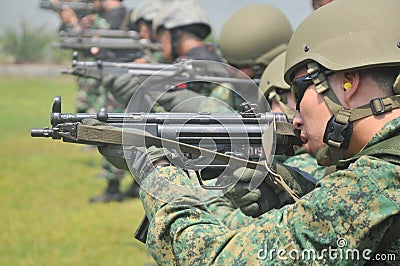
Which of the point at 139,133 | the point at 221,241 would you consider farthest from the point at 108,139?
the point at 221,241

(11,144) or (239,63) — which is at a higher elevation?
(239,63)

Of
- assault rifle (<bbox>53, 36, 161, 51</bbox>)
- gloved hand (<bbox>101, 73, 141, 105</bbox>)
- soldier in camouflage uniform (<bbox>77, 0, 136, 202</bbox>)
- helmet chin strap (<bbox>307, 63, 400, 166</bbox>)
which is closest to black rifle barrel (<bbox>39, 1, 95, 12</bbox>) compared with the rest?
soldier in camouflage uniform (<bbox>77, 0, 136, 202</bbox>)

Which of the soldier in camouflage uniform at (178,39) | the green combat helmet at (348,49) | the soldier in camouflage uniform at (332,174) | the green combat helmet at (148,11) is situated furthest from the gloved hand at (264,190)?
the green combat helmet at (148,11)

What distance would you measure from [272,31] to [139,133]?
8.42 feet

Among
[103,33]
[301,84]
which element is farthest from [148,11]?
[301,84]

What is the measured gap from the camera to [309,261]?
211 cm

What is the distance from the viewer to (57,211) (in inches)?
345

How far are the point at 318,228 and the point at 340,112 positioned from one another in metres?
0.39

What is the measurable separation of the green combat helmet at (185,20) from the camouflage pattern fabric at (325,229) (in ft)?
15.4

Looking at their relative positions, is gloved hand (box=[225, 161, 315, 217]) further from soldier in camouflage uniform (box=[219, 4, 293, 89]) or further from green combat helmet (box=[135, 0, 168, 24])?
green combat helmet (box=[135, 0, 168, 24])

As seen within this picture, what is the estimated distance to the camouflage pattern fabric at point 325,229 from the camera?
2062mm

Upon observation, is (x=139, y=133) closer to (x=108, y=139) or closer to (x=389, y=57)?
(x=108, y=139)

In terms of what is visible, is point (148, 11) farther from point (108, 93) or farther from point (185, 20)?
point (185, 20)

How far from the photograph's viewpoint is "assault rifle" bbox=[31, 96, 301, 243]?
106 inches
